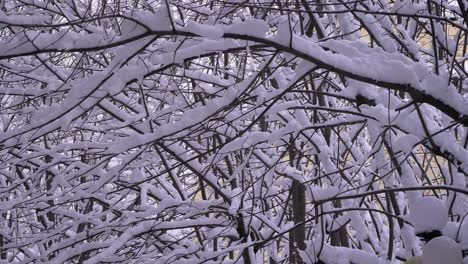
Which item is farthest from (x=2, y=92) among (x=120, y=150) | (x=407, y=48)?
(x=407, y=48)

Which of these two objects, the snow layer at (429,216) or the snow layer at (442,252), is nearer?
the snow layer at (442,252)

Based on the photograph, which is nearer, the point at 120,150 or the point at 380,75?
the point at 380,75

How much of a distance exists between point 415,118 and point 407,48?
3.21 feet

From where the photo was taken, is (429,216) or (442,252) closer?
(442,252)

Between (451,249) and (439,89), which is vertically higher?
(439,89)

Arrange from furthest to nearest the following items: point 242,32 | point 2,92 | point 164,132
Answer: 1. point 2,92
2. point 164,132
3. point 242,32

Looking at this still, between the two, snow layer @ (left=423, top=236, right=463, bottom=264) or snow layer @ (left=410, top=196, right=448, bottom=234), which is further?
snow layer @ (left=410, top=196, right=448, bottom=234)

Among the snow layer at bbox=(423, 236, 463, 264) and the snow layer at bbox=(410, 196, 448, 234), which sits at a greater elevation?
the snow layer at bbox=(410, 196, 448, 234)

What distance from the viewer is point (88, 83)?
8.61 feet

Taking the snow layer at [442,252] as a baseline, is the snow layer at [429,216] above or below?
above

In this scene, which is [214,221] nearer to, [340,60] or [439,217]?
[340,60]

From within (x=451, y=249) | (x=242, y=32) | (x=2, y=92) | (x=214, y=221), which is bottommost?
(x=451, y=249)

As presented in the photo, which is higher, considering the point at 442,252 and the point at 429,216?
the point at 429,216

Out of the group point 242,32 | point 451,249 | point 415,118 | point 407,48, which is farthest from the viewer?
point 407,48
